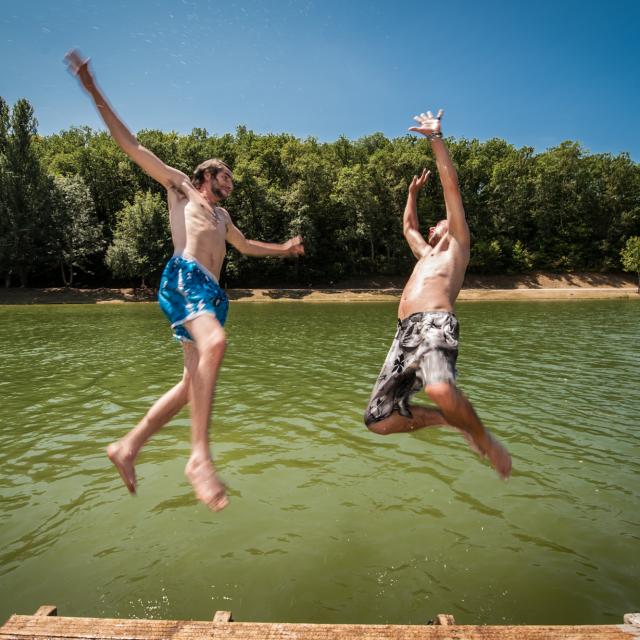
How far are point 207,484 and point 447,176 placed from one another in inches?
140

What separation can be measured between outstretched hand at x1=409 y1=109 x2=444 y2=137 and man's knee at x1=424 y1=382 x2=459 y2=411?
8.83 feet

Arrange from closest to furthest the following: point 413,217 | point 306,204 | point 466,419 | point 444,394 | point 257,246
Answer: point 444,394 → point 466,419 → point 257,246 → point 413,217 → point 306,204

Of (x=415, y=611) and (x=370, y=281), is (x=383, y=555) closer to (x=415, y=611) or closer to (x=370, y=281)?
(x=415, y=611)

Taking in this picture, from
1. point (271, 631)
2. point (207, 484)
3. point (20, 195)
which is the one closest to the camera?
point (271, 631)

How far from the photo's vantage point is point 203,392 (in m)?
3.67

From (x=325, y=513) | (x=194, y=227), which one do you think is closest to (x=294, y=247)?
(x=194, y=227)

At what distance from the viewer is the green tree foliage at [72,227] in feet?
183

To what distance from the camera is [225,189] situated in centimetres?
444

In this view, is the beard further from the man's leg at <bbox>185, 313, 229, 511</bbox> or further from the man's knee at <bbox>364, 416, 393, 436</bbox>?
the man's knee at <bbox>364, 416, 393, 436</bbox>

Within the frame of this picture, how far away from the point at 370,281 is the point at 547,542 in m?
60.7

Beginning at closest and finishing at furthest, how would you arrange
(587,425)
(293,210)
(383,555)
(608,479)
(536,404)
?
(383,555)
(608,479)
(587,425)
(536,404)
(293,210)

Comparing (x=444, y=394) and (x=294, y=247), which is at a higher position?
(x=294, y=247)

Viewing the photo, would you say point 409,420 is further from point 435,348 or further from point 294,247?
point 294,247

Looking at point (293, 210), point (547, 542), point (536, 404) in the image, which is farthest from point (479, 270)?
point (547, 542)
